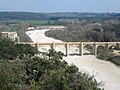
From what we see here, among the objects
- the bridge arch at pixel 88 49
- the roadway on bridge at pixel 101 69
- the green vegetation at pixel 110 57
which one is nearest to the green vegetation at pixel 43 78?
the roadway on bridge at pixel 101 69

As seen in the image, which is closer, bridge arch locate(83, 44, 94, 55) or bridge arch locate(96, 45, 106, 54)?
bridge arch locate(96, 45, 106, 54)

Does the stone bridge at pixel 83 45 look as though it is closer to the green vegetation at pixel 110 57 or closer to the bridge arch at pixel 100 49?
the bridge arch at pixel 100 49

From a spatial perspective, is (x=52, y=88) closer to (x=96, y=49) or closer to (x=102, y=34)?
(x=96, y=49)

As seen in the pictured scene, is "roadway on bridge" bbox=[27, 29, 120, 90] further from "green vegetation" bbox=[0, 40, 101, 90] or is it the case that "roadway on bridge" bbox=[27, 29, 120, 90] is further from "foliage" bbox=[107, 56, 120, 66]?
"green vegetation" bbox=[0, 40, 101, 90]

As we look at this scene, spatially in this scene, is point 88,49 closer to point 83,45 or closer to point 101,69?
point 83,45

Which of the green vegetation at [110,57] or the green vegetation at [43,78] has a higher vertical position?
the green vegetation at [43,78]

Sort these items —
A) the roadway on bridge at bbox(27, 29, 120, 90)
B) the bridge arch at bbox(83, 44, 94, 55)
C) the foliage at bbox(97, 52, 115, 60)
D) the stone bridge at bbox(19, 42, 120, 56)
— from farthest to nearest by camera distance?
the bridge arch at bbox(83, 44, 94, 55), the stone bridge at bbox(19, 42, 120, 56), the foliage at bbox(97, 52, 115, 60), the roadway on bridge at bbox(27, 29, 120, 90)

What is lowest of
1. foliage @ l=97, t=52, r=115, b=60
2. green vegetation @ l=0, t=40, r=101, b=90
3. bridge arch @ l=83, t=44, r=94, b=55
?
bridge arch @ l=83, t=44, r=94, b=55

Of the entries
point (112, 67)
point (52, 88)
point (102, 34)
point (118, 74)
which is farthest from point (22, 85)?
point (102, 34)

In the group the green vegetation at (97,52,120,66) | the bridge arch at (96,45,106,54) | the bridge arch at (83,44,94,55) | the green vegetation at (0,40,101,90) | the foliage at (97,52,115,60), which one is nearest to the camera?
the green vegetation at (0,40,101,90)

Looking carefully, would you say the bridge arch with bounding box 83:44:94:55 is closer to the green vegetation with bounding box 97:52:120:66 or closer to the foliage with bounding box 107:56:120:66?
the green vegetation with bounding box 97:52:120:66

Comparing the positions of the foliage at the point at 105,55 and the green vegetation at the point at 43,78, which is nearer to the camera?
the green vegetation at the point at 43,78

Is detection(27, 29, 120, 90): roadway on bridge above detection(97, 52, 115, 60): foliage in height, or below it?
above

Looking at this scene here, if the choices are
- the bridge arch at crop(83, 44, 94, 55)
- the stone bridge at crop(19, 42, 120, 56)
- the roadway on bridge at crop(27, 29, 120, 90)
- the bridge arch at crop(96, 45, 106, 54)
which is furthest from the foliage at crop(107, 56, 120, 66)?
the bridge arch at crop(83, 44, 94, 55)
